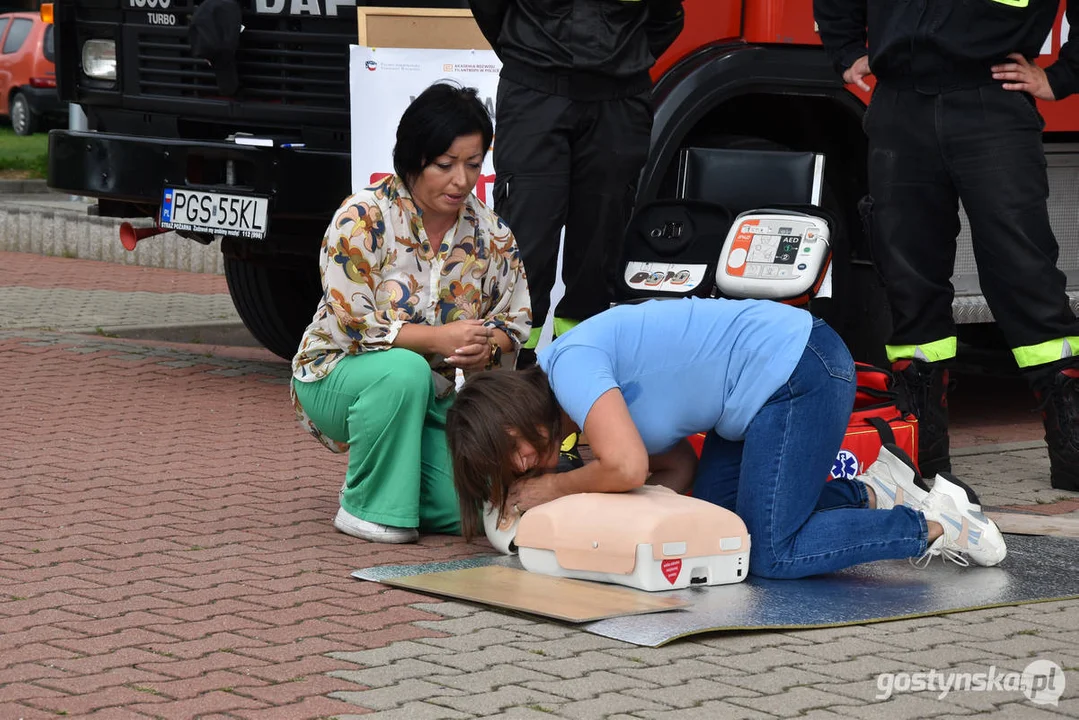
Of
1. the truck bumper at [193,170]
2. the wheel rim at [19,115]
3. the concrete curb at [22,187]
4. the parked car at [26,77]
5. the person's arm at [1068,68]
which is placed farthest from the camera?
the wheel rim at [19,115]

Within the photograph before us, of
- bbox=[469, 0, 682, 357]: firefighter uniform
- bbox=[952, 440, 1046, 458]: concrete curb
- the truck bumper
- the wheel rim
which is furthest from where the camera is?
the wheel rim

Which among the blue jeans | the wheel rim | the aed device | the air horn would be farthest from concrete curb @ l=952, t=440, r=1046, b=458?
the wheel rim

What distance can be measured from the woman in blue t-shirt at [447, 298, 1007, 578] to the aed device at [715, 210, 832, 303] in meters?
1.18

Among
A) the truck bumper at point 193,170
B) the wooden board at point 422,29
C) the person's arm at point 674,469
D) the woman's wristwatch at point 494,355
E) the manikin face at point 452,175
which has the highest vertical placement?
the wooden board at point 422,29

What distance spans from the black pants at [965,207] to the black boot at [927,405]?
0.10 m

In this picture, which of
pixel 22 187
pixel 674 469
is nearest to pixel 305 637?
pixel 674 469

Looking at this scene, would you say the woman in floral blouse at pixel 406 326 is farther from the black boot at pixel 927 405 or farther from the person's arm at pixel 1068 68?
the person's arm at pixel 1068 68

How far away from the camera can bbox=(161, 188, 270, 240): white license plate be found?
651cm

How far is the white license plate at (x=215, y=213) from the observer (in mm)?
6508

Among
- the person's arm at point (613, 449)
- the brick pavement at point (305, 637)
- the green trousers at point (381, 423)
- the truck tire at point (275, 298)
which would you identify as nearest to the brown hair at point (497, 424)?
the person's arm at point (613, 449)

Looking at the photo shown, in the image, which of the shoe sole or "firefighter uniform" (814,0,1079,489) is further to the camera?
"firefighter uniform" (814,0,1079,489)

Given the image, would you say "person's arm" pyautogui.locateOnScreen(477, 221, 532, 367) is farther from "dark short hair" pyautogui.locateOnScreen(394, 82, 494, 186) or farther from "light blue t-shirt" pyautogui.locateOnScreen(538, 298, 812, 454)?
"light blue t-shirt" pyautogui.locateOnScreen(538, 298, 812, 454)

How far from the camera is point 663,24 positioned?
5.59 meters

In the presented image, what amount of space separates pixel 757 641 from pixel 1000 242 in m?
2.27
